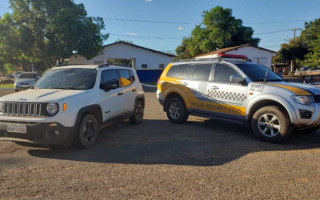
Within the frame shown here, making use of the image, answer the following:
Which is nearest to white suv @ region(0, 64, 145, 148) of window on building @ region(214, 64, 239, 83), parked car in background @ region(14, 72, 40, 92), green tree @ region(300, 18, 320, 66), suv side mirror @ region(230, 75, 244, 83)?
window on building @ region(214, 64, 239, 83)

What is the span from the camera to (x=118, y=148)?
17.2ft

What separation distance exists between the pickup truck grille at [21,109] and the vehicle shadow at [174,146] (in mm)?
844

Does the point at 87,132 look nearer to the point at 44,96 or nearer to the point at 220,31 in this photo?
the point at 44,96

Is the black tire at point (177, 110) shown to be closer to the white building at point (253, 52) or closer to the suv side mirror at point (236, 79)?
the suv side mirror at point (236, 79)

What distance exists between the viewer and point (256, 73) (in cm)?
626

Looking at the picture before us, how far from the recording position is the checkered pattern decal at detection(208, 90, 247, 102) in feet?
19.5

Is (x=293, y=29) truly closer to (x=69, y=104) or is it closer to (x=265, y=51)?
(x=265, y=51)

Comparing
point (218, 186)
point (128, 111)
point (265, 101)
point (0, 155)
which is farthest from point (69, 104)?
point (265, 101)

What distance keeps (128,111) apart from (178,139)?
176 centimetres

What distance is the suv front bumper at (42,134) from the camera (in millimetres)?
4422

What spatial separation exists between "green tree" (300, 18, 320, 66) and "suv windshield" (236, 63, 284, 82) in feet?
73.4

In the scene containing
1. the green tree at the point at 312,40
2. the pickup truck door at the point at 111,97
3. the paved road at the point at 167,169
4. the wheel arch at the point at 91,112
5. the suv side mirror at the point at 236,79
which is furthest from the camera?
the green tree at the point at 312,40

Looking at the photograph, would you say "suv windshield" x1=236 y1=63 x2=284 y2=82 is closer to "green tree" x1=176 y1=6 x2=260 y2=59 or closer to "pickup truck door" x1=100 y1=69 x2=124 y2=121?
"pickup truck door" x1=100 y1=69 x2=124 y2=121

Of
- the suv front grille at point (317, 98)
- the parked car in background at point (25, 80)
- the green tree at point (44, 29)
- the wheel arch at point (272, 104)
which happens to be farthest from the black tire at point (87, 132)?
the green tree at point (44, 29)
